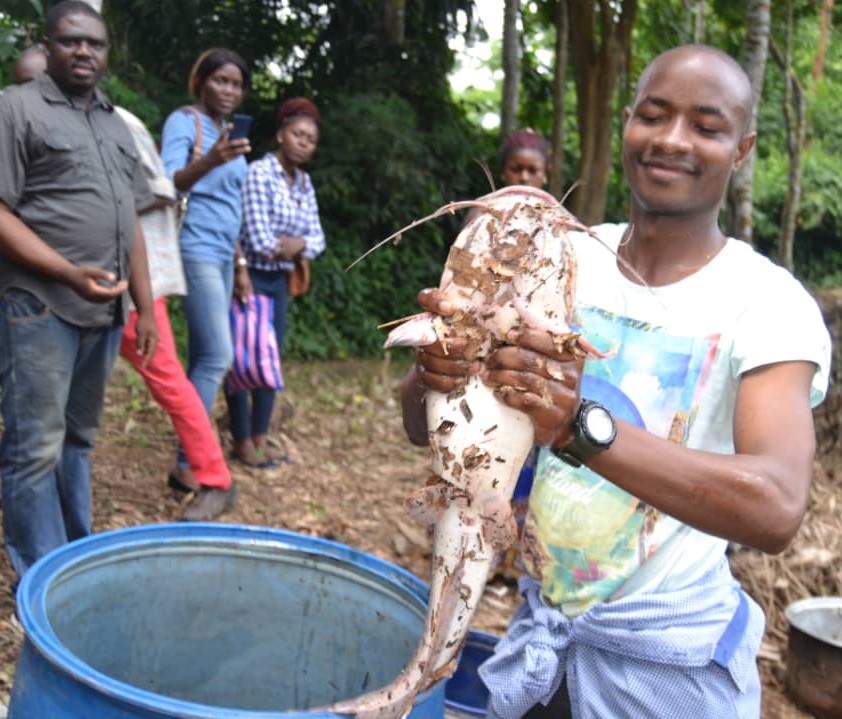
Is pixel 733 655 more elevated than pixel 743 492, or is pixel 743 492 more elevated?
pixel 743 492

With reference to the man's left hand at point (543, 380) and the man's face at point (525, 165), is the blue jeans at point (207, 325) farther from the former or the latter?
the man's left hand at point (543, 380)

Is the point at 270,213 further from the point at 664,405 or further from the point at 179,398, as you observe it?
the point at 664,405

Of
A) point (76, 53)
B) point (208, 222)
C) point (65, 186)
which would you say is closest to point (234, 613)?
point (65, 186)

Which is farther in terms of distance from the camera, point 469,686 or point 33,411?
point 33,411

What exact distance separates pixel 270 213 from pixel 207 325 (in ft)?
2.87

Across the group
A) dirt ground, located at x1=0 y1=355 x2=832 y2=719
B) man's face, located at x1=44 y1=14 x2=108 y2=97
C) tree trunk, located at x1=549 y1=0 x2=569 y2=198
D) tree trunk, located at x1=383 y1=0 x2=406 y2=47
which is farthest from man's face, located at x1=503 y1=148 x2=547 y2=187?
tree trunk, located at x1=383 y1=0 x2=406 y2=47

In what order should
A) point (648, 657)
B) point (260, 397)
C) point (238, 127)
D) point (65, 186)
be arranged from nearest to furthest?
1. point (648, 657)
2. point (65, 186)
3. point (238, 127)
4. point (260, 397)

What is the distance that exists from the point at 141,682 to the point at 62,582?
50cm

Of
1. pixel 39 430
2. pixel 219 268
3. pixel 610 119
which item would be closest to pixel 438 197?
pixel 610 119

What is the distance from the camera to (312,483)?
584cm

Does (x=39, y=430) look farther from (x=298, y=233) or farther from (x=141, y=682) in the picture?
(x=298, y=233)

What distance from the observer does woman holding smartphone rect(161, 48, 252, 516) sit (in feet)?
15.8

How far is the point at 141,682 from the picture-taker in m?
2.38

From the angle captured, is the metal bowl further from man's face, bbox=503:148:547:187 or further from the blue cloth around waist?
man's face, bbox=503:148:547:187
